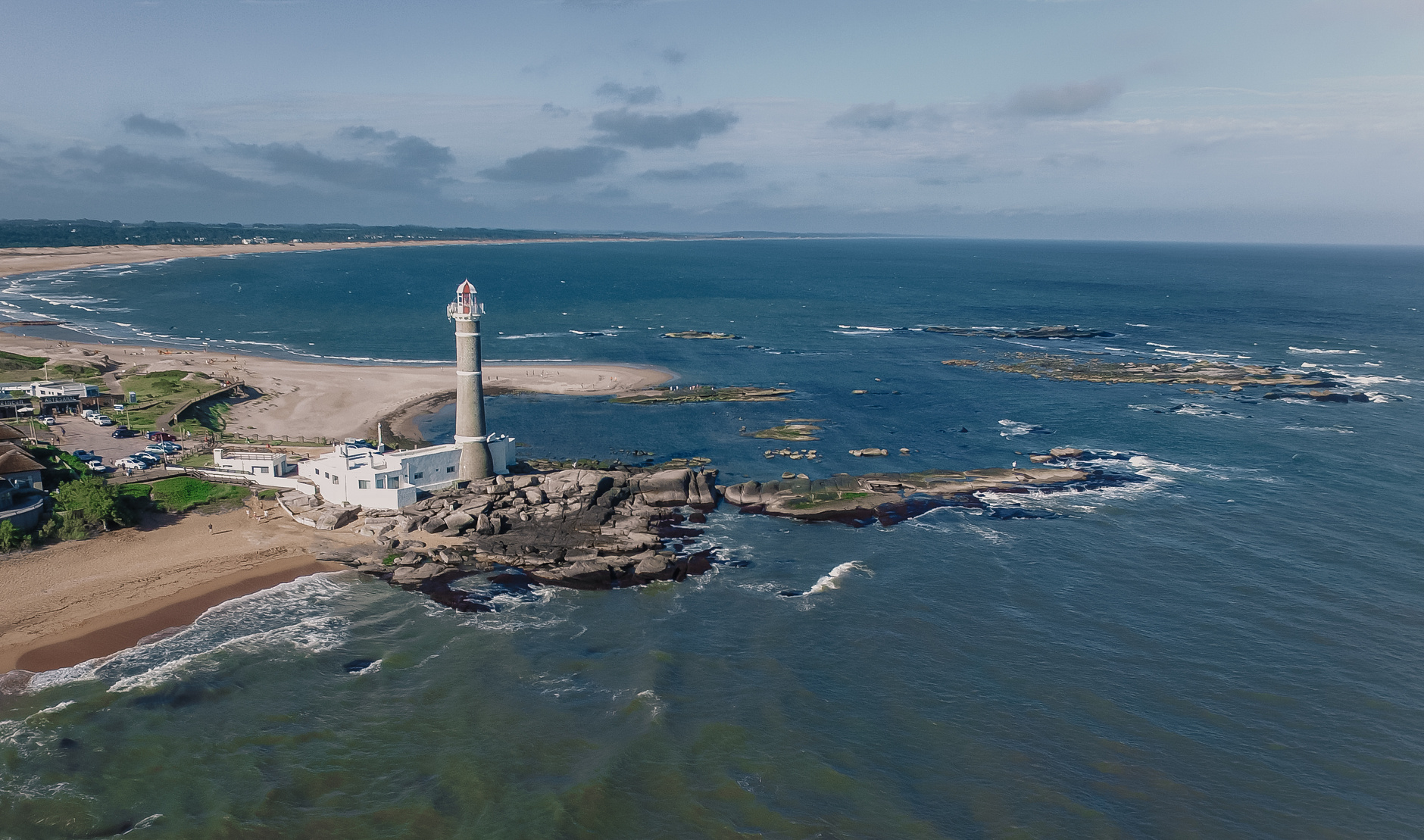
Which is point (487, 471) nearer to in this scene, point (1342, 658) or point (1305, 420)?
point (1342, 658)

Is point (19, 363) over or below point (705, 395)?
over

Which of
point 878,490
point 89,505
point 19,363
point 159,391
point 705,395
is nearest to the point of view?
point 89,505

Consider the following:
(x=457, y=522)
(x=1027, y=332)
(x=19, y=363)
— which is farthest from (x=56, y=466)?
(x=1027, y=332)

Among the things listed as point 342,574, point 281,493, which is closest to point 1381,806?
point 342,574

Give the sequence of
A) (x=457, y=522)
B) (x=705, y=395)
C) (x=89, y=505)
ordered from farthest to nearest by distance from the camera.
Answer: (x=705, y=395) < (x=457, y=522) < (x=89, y=505)

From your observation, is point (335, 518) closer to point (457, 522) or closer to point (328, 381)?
point (457, 522)

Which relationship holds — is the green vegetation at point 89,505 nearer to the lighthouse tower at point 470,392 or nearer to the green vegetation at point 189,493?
the green vegetation at point 189,493
